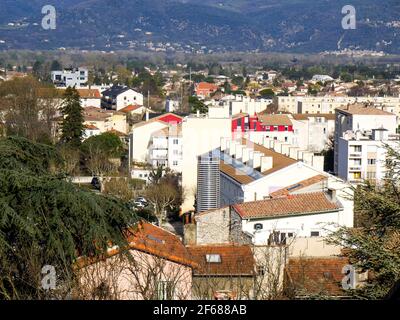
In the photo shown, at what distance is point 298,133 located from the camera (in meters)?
31.0

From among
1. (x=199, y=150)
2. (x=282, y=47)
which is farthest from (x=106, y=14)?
(x=199, y=150)

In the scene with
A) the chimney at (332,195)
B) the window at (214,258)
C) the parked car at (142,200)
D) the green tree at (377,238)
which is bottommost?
the parked car at (142,200)

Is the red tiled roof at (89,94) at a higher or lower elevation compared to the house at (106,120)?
higher

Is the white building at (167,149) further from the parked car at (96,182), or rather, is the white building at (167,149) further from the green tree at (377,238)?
the green tree at (377,238)

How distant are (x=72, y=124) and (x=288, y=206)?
14.7 m

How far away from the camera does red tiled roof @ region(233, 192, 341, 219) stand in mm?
12758

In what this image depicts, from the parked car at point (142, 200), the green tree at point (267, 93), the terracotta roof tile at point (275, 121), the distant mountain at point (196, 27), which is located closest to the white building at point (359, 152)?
the terracotta roof tile at point (275, 121)

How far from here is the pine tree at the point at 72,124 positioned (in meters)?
26.7

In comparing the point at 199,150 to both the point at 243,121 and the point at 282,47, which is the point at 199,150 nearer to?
the point at 243,121

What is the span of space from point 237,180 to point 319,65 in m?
83.2

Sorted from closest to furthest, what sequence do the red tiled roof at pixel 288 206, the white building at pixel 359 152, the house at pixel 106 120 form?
the red tiled roof at pixel 288 206 < the white building at pixel 359 152 < the house at pixel 106 120

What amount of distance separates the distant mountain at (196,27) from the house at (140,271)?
314 ft

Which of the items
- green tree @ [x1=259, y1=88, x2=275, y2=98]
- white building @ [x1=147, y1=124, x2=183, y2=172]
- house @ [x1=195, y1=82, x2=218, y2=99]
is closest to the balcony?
white building @ [x1=147, y1=124, x2=183, y2=172]

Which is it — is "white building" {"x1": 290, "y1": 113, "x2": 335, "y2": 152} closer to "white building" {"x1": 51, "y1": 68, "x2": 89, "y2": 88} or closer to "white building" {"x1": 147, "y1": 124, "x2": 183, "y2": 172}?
"white building" {"x1": 147, "y1": 124, "x2": 183, "y2": 172}
